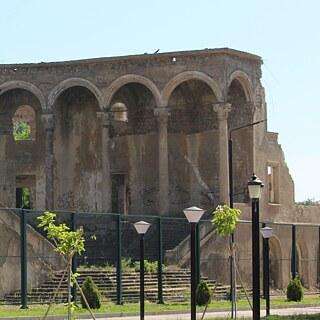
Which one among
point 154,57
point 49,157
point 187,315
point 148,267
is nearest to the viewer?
point 187,315

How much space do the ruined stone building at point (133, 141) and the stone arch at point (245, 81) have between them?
0.18ft

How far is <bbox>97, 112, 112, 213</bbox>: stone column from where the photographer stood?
1996 inches

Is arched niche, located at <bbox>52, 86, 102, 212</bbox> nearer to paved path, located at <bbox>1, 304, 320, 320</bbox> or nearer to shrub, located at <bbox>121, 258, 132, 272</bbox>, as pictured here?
shrub, located at <bbox>121, 258, 132, 272</bbox>

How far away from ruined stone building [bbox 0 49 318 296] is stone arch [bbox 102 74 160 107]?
0.15 feet

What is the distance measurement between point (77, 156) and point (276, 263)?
10.7 metres

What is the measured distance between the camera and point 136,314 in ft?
115

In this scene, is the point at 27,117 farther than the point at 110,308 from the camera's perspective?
Yes

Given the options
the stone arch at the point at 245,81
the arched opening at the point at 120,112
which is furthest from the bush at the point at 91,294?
the arched opening at the point at 120,112

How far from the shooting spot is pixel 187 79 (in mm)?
50062

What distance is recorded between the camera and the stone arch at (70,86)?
50953 millimetres

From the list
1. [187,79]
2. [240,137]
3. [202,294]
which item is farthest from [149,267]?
[240,137]

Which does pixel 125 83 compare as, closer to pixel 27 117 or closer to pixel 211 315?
pixel 27 117

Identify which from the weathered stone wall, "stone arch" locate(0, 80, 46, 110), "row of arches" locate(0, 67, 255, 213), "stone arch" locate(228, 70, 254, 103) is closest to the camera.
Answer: the weathered stone wall

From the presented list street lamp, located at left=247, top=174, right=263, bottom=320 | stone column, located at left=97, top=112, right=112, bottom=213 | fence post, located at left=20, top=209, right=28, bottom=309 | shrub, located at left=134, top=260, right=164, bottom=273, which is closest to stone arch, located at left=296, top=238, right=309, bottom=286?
stone column, located at left=97, top=112, right=112, bottom=213
